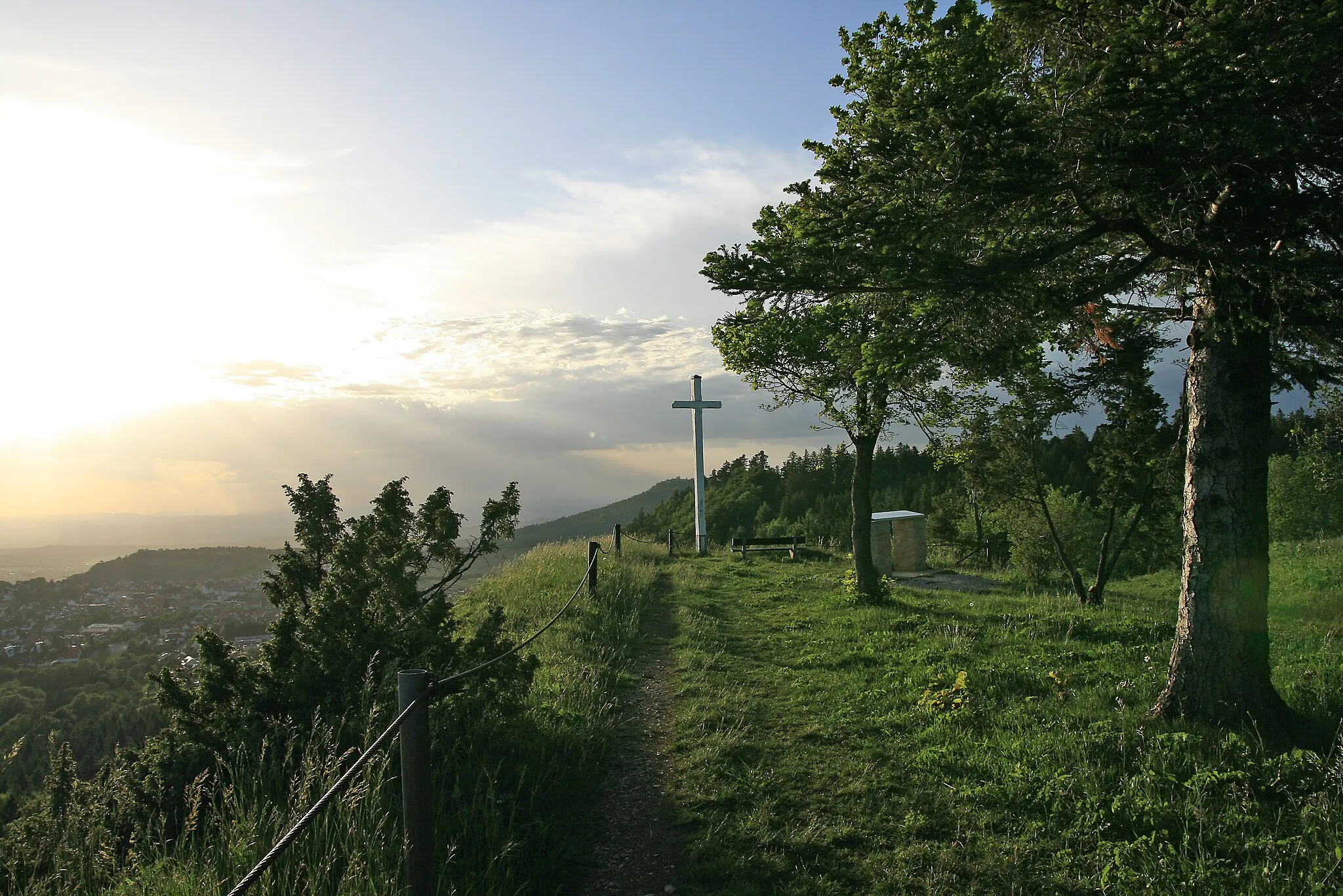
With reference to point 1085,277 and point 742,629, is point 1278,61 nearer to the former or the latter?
point 1085,277

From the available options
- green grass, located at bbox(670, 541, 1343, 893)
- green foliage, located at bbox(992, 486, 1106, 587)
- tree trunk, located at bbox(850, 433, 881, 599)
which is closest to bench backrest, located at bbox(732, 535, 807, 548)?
green foliage, located at bbox(992, 486, 1106, 587)

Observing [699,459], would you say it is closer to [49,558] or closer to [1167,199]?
[1167,199]

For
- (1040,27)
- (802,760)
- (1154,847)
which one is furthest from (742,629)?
(1040,27)

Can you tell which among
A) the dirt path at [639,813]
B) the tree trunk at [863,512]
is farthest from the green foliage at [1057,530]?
the dirt path at [639,813]

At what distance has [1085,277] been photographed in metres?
6.16

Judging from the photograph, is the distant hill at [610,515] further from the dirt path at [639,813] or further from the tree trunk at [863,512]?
the dirt path at [639,813]

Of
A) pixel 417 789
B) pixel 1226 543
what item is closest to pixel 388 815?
pixel 417 789

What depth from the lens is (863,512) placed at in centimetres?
1516

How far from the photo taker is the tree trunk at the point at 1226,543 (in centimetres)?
555

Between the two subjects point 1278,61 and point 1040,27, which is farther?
point 1040,27

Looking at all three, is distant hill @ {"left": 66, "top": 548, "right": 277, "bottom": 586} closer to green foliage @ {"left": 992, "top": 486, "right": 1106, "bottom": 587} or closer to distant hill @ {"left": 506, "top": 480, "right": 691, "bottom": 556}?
green foliage @ {"left": 992, "top": 486, "right": 1106, "bottom": 587}

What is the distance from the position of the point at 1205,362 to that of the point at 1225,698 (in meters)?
2.64

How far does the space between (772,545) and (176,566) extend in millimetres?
18484

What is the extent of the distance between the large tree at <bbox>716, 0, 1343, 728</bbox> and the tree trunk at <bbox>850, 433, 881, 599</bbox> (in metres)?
8.48
